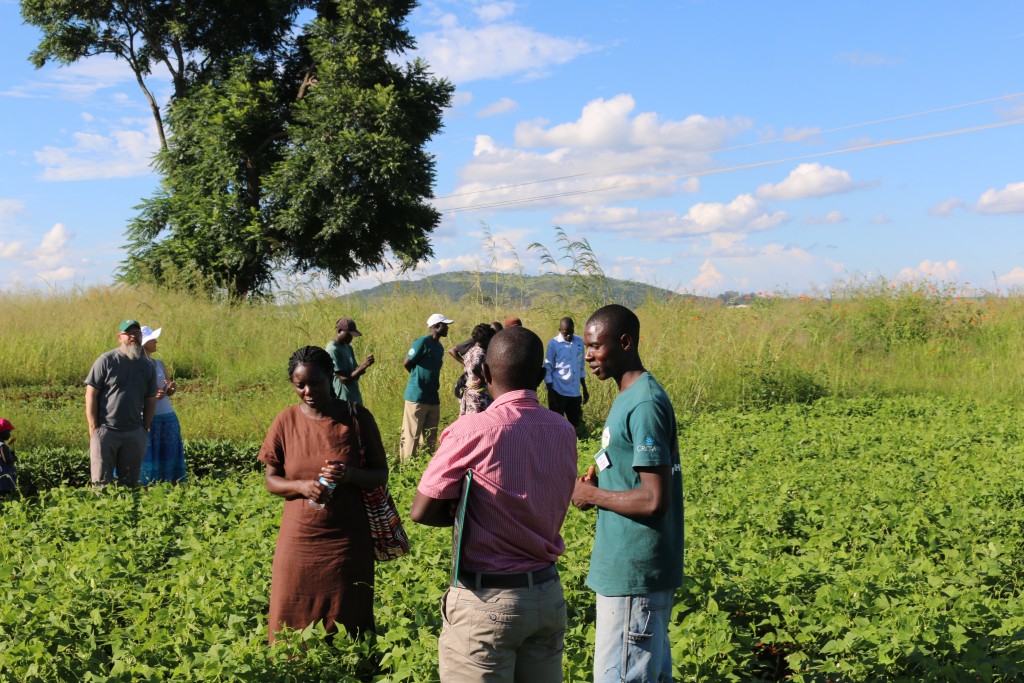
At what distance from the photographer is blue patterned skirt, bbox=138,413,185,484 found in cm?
1006

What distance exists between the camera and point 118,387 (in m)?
8.98

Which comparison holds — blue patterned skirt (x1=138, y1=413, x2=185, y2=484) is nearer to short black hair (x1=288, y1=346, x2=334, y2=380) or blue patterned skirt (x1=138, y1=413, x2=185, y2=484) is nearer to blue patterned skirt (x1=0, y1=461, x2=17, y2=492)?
blue patterned skirt (x1=0, y1=461, x2=17, y2=492)

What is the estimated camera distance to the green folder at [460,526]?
135 inches

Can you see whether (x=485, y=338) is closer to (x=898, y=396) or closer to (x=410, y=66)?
(x=898, y=396)

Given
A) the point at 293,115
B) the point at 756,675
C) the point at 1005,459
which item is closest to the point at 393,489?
the point at 756,675

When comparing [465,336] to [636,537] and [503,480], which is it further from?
[503,480]

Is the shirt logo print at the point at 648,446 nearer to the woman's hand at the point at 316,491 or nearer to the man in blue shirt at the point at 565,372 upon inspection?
the woman's hand at the point at 316,491

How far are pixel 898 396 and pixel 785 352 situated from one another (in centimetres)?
281

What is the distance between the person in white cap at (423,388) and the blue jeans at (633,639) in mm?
7917

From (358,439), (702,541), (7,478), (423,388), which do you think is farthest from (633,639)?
(423,388)

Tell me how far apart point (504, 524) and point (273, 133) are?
87.7 feet

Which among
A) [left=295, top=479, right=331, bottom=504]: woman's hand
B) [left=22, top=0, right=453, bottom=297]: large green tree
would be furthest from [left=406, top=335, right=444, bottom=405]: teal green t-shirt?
[left=22, top=0, right=453, bottom=297]: large green tree

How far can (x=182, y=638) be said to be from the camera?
4.91 m

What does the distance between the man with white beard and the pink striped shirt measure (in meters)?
6.46
